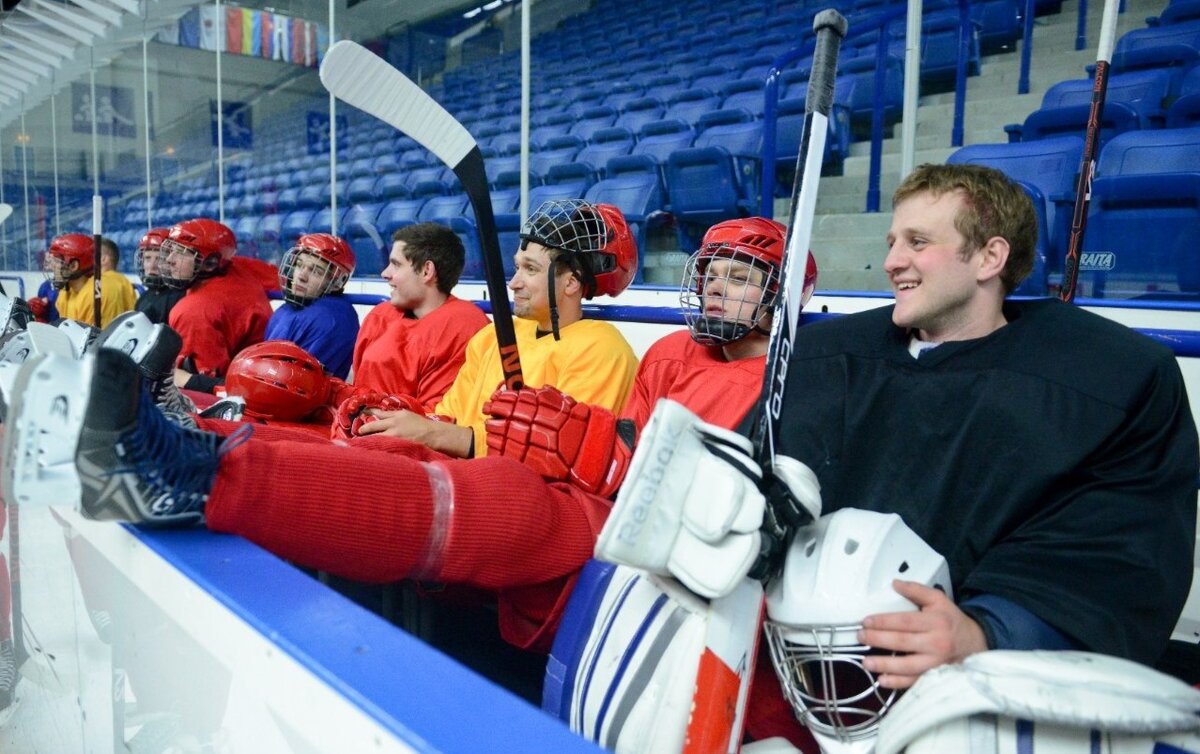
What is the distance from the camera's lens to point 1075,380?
967 millimetres

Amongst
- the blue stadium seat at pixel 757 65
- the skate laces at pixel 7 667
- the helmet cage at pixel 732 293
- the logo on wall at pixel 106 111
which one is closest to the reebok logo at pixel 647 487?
the helmet cage at pixel 732 293

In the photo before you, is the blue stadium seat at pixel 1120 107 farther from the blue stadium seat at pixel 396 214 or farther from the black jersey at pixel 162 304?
the black jersey at pixel 162 304

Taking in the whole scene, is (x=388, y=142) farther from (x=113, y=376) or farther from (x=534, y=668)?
(x=113, y=376)

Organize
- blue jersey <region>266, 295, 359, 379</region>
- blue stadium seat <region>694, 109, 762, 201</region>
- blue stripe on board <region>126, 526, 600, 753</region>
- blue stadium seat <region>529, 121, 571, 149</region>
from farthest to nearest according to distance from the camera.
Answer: blue stadium seat <region>529, 121, 571, 149</region> < blue stadium seat <region>694, 109, 762, 201</region> < blue jersey <region>266, 295, 359, 379</region> < blue stripe on board <region>126, 526, 600, 753</region>

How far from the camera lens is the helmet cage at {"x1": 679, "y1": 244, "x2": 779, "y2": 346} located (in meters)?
1.39

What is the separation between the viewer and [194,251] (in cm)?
314

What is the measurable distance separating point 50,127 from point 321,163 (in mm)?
5232

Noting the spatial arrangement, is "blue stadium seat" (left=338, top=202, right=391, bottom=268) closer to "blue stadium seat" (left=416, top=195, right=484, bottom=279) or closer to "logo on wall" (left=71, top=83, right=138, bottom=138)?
"blue stadium seat" (left=416, top=195, right=484, bottom=279)

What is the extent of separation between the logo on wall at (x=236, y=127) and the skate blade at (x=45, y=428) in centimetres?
583

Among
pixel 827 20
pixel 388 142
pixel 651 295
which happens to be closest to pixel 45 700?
pixel 827 20

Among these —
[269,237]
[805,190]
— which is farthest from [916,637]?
[269,237]

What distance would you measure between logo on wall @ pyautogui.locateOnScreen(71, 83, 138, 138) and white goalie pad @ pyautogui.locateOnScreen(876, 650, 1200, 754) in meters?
7.86

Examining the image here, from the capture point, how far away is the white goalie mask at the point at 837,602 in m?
0.82

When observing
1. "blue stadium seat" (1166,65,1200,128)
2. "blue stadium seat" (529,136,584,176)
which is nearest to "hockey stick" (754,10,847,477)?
"blue stadium seat" (1166,65,1200,128)
